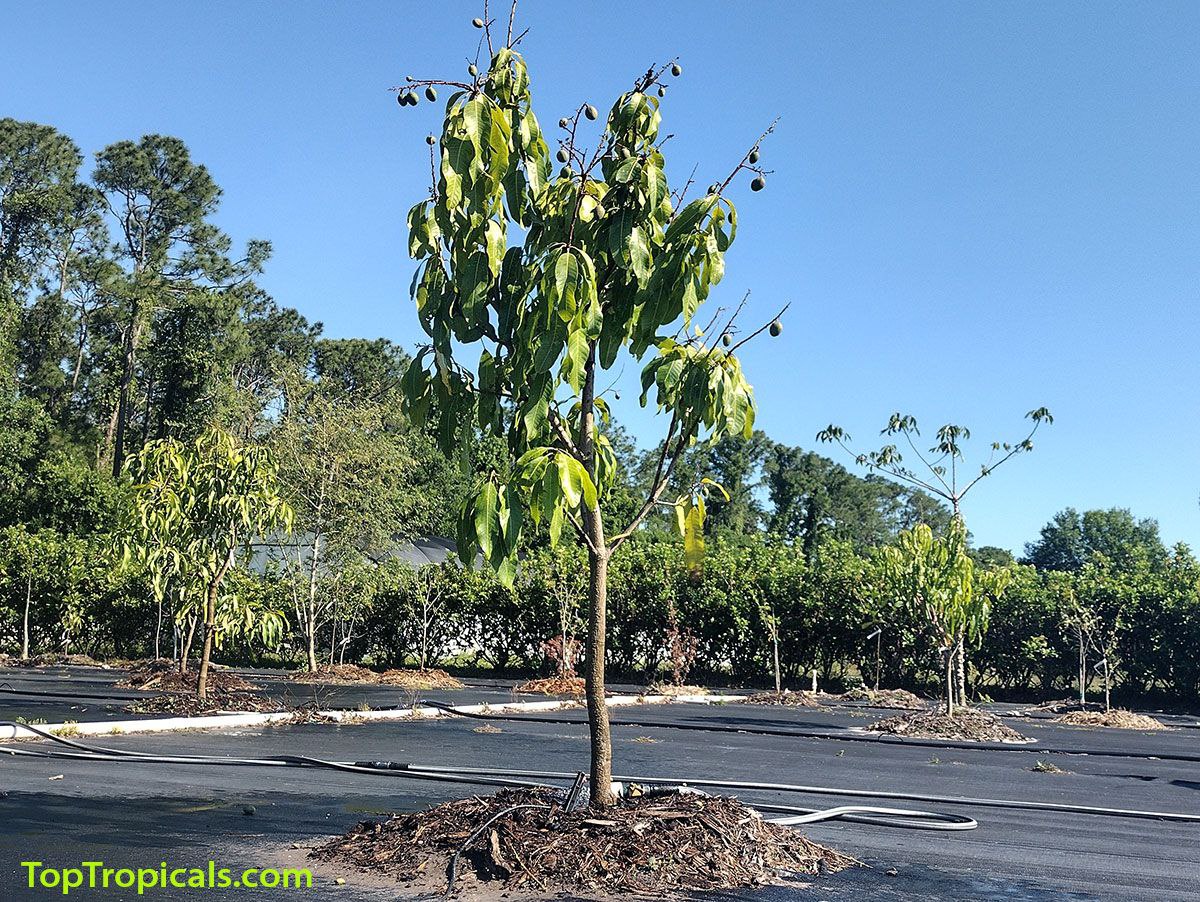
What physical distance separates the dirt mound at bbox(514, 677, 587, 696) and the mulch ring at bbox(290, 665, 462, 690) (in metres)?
1.36

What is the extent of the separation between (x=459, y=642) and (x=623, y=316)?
19026 mm

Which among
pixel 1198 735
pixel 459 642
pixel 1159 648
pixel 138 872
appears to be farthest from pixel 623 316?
pixel 459 642

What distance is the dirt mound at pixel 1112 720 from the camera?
1446cm

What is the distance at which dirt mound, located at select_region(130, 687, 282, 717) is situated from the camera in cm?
1162

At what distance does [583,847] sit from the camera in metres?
4.70

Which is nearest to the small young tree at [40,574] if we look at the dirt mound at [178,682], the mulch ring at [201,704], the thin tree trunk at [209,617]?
the dirt mound at [178,682]

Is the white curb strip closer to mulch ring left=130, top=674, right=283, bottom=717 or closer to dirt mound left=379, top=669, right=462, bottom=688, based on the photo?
mulch ring left=130, top=674, right=283, bottom=717

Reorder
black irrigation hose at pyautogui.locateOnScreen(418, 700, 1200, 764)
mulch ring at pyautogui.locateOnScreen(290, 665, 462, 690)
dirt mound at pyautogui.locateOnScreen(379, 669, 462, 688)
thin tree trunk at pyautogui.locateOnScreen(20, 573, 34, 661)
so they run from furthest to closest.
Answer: thin tree trunk at pyautogui.locateOnScreen(20, 573, 34, 661) → mulch ring at pyautogui.locateOnScreen(290, 665, 462, 690) → dirt mound at pyautogui.locateOnScreen(379, 669, 462, 688) → black irrigation hose at pyautogui.locateOnScreen(418, 700, 1200, 764)

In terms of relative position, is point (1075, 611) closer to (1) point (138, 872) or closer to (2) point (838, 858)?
(2) point (838, 858)

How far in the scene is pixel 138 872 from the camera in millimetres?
4609

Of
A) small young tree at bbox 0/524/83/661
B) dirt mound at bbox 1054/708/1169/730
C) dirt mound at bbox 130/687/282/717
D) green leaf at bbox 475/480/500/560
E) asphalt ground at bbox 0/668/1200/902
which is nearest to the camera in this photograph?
green leaf at bbox 475/480/500/560

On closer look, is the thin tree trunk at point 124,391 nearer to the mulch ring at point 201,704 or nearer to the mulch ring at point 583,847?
the mulch ring at point 201,704

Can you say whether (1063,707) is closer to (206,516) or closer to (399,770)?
(399,770)

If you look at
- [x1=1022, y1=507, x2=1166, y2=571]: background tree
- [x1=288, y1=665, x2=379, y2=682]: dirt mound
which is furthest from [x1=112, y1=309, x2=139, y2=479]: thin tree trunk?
[x1=1022, y1=507, x2=1166, y2=571]: background tree
